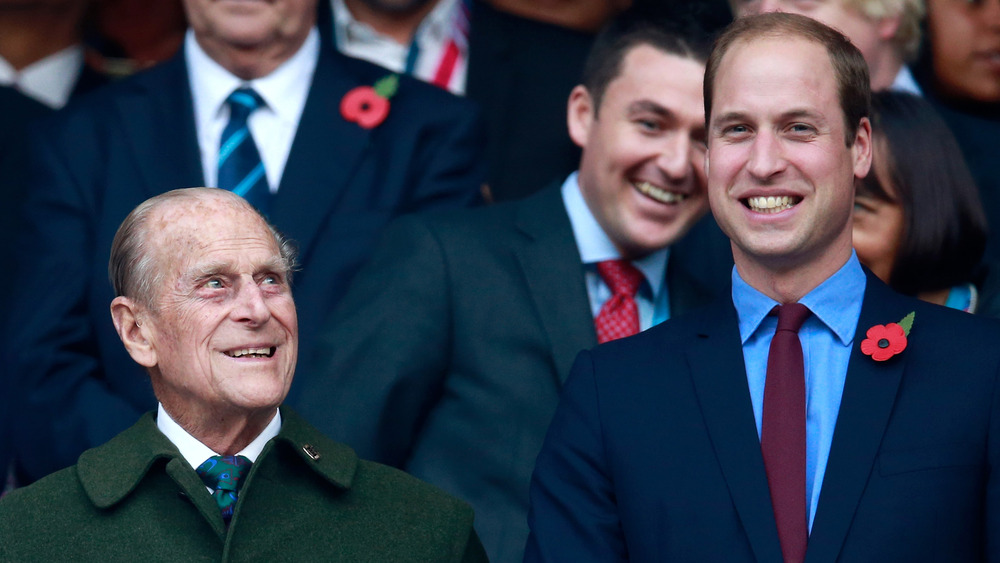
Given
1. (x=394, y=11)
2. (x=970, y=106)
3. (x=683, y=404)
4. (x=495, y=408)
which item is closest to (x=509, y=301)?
(x=495, y=408)

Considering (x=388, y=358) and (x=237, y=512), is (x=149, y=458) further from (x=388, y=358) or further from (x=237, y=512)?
(x=388, y=358)

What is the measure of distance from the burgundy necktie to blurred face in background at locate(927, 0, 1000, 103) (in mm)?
2316

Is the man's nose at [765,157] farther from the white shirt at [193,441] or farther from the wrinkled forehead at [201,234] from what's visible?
the white shirt at [193,441]

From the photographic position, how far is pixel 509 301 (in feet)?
12.2

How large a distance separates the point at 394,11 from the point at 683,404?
247cm

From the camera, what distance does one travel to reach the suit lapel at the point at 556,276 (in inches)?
144

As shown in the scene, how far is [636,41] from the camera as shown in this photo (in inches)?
160

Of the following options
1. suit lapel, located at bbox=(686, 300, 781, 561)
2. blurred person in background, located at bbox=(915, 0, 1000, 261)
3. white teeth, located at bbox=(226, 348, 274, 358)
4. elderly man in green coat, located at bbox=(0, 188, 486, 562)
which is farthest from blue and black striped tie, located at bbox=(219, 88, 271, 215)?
blurred person in background, located at bbox=(915, 0, 1000, 261)

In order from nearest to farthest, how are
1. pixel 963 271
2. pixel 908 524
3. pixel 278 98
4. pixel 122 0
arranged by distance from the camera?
pixel 908 524
pixel 963 271
pixel 278 98
pixel 122 0

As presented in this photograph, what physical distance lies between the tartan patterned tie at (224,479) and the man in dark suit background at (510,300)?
764mm

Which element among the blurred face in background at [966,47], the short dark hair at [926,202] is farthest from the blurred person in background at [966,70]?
the short dark hair at [926,202]

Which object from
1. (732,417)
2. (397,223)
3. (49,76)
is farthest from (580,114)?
(49,76)

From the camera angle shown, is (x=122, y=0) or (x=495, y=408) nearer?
(x=495, y=408)

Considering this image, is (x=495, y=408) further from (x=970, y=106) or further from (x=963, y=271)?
(x=970, y=106)
